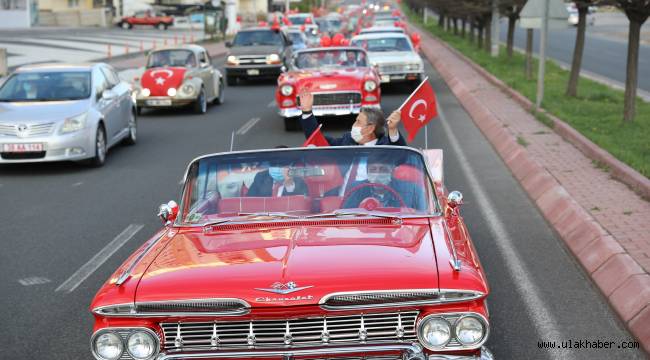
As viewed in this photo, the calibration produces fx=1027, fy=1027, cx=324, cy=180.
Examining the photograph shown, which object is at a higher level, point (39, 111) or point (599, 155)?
point (39, 111)

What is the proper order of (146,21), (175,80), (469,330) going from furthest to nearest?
(146,21)
(175,80)
(469,330)

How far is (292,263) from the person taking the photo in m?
5.38

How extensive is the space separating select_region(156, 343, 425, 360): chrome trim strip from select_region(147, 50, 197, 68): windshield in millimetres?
19258

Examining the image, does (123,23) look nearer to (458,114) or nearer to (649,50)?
(649,50)

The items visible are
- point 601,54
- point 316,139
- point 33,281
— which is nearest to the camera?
point 316,139

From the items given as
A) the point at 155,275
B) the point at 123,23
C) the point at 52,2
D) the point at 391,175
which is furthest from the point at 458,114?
the point at 52,2

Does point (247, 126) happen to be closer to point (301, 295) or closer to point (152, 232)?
point (152, 232)

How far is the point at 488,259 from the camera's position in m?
9.25

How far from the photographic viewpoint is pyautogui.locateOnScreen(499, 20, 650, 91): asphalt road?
3319 centimetres

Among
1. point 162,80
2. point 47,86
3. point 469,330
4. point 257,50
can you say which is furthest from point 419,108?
point 257,50

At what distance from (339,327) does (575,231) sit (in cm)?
552

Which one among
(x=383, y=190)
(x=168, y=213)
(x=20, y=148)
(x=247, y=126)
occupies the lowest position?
(x=247, y=126)

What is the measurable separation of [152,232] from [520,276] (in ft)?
13.1

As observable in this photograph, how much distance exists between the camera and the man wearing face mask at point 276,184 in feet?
21.5
